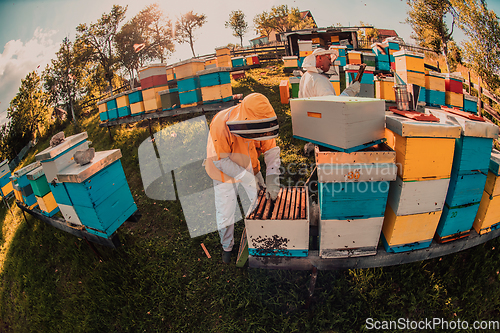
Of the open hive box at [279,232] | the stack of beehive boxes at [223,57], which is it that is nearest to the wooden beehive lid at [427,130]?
the open hive box at [279,232]

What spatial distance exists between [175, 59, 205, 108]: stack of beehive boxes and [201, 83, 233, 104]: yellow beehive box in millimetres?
296

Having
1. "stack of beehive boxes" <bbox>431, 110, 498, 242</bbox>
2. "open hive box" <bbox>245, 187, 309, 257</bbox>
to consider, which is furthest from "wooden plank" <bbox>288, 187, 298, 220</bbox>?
"stack of beehive boxes" <bbox>431, 110, 498, 242</bbox>

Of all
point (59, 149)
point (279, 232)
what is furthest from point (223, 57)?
point (279, 232)

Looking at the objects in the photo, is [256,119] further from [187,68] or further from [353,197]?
[187,68]

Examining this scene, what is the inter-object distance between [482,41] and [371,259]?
1431 cm

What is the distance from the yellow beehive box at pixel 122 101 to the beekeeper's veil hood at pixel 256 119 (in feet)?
17.3

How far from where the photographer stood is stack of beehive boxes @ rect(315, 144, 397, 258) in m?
1.78

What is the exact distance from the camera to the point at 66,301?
345cm

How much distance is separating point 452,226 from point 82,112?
17664 mm

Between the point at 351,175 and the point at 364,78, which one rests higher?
the point at 364,78

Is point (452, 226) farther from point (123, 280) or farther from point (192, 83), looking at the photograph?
point (192, 83)

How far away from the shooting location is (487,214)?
212 cm

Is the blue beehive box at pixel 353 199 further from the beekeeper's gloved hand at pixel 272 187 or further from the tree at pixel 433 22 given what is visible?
the tree at pixel 433 22

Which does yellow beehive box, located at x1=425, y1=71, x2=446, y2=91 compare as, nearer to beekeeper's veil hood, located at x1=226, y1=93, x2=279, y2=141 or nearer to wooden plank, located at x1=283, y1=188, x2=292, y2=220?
wooden plank, located at x1=283, y1=188, x2=292, y2=220
